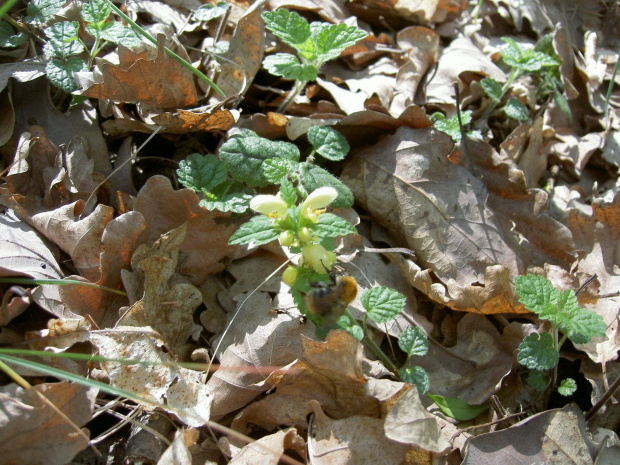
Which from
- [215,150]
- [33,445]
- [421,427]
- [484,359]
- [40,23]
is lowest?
[484,359]

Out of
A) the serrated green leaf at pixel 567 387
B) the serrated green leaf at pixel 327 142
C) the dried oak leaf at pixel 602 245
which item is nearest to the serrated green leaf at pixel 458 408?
the serrated green leaf at pixel 567 387

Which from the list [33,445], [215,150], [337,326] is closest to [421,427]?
[337,326]

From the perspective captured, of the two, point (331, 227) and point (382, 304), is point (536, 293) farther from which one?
point (331, 227)

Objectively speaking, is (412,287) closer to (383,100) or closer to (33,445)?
(383,100)

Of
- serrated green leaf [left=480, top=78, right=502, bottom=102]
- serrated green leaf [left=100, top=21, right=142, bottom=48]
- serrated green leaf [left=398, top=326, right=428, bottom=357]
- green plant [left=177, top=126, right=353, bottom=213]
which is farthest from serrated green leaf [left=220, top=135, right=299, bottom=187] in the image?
serrated green leaf [left=480, top=78, right=502, bottom=102]

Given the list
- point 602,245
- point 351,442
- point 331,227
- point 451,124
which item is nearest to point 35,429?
point 351,442

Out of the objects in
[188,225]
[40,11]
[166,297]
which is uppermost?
[40,11]
